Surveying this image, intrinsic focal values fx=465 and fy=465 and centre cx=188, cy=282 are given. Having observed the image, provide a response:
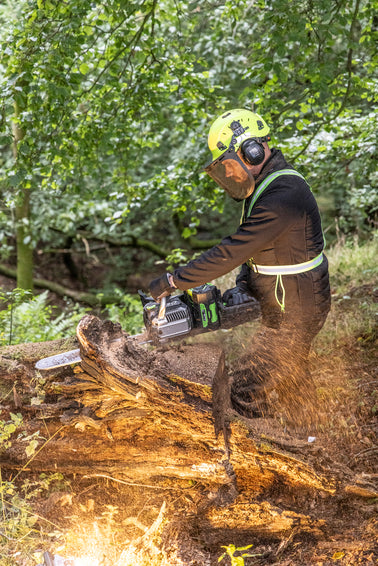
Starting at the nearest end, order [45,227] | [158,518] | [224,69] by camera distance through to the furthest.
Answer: [158,518]
[224,69]
[45,227]

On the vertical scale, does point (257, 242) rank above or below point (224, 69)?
below

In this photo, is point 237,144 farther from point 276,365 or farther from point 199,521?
point 199,521

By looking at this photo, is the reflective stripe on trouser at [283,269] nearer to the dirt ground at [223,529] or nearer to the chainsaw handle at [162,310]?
the chainsaw handle at [162,310]

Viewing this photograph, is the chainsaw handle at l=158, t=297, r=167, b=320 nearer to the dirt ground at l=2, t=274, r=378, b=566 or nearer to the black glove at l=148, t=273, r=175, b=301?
the black glove at l=148, t=273, r=175, b=301

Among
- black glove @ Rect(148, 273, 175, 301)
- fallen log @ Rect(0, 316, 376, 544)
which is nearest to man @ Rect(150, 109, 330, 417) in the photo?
black glove @ Rect(148, 273, 175, 301)

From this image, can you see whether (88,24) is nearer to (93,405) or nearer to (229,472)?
(93,405)

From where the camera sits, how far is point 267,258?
124 inches

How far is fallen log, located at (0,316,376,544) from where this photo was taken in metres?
2.71

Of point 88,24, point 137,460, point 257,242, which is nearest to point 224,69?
point 88,24

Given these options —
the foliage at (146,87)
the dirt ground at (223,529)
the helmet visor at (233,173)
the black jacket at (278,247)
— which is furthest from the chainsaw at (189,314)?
the foliage at (146,87)

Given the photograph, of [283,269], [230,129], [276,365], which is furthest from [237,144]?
[276,365]

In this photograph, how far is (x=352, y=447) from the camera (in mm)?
3166

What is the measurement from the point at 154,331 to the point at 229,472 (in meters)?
1.02

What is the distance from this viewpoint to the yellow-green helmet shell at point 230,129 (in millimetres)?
3037
